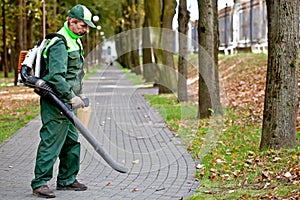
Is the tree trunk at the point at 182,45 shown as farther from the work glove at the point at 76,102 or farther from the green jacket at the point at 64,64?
the work glove at the point at 76,102

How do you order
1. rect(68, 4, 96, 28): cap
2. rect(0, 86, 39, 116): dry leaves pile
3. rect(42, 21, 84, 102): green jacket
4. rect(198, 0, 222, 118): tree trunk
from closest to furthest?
rect(42, 21, 84, 102): green jacket < rect(68, 4, 96, 28): cap < rect(198, 0, 222, 118): tree trunk < rect(0, 86, 39, 116): dry leaves pile

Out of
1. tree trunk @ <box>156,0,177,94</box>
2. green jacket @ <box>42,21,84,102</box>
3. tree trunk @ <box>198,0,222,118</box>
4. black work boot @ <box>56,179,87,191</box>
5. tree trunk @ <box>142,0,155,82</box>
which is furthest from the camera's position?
tree trunk @ <box>142,0,155,82</box>

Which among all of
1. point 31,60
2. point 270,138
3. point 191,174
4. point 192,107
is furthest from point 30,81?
point 192,107

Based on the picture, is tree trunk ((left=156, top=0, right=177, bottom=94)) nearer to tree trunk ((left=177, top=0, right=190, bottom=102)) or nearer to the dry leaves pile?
tree trunk ((left=177, top=0, right=190, bottom=102))

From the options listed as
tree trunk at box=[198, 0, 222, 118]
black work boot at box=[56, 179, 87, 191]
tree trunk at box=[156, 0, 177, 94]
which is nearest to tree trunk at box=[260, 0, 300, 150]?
A: black work boot at box=[56, 179, 87, 191]

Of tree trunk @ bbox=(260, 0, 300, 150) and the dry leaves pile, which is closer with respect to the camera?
tree trunk @ bbox=(260, 0, 300, 150)

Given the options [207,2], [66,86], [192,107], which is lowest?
[192,107]

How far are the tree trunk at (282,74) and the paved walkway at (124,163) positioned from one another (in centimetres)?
140

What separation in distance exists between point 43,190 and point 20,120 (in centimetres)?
948

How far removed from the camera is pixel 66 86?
7258 mm

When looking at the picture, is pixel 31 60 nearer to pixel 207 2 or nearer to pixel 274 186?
pixel 274 186

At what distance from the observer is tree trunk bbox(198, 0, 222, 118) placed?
47.6 feet

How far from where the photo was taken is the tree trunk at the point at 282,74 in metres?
9.33

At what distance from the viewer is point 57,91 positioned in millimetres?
7281
